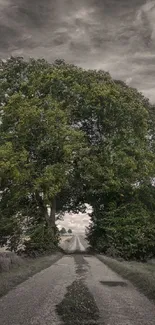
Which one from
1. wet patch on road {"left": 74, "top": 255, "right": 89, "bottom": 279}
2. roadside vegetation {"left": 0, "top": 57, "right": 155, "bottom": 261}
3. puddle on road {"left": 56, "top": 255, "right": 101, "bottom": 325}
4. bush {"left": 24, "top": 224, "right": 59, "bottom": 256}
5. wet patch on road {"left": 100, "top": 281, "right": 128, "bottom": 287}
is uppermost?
roadside vegetation {"left": 0, "top": 57, "right": 155, "bottom": 261}

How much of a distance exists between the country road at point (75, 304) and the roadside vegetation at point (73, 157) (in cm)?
2089

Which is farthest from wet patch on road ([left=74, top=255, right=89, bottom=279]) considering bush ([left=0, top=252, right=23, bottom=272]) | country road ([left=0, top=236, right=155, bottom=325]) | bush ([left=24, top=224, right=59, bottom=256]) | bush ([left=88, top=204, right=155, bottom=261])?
bush ([left=88, top=204, right=155, bottom=261])

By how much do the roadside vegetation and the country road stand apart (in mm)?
20887

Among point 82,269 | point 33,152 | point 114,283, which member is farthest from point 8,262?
point 33,152

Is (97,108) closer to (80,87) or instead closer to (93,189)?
(80,87)

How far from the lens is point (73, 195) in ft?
171

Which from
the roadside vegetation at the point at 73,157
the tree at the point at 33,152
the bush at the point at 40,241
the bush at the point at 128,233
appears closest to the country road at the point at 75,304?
the tree at the point at 33,152

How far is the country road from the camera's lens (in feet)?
39.3

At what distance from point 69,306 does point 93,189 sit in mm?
34816

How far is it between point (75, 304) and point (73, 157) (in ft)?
103

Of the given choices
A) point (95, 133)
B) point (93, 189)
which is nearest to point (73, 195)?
point (93, 189)

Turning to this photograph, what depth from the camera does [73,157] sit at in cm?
4538

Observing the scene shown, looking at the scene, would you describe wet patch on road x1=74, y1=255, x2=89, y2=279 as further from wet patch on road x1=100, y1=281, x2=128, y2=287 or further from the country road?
the country road

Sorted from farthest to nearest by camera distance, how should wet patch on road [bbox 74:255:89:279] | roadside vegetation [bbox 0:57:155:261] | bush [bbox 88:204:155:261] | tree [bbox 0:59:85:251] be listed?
1. bush [bbox 88:204:155:261]
2. roadside vegetation [bbox 0:57:155:261]
3. tree [bbox 0:59:85:251]
4. wet patch on road [bbox 74:255:89:279]
